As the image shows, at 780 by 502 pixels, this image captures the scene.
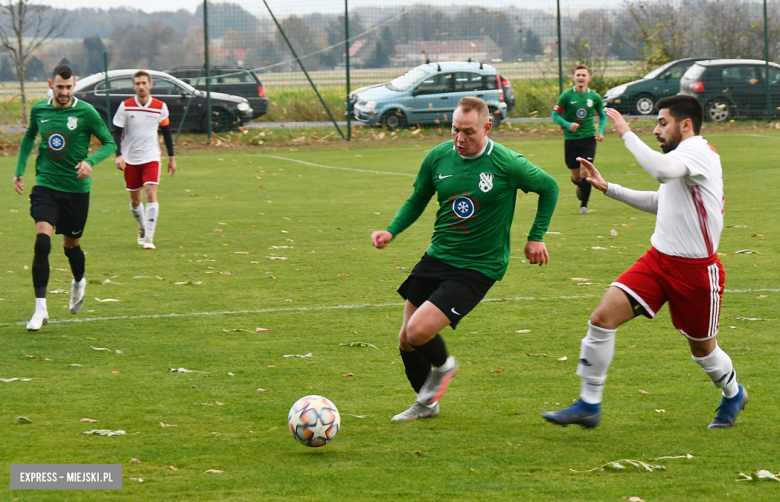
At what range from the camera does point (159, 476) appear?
15.0 ft

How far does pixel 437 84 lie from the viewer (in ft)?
85.7

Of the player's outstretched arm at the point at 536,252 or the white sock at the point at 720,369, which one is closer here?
the white sock at the point at 720,369

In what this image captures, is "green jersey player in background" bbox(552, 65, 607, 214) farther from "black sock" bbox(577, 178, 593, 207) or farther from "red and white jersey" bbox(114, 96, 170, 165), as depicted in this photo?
"red and white jersey" bbox(114, 96, 170, 165)

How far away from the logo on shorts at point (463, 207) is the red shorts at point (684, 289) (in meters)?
0.93

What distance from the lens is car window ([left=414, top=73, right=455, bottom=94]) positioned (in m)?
26.0

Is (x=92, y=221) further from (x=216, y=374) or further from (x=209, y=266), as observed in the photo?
(x=216, y=374)

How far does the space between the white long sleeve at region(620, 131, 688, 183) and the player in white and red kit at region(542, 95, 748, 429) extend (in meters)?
0.09

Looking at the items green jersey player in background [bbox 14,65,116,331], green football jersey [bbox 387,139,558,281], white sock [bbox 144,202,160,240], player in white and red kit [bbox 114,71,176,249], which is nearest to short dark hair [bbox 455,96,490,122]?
green football jersey [bbox 387,139,558,281]

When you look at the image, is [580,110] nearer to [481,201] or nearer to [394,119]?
[481,201]

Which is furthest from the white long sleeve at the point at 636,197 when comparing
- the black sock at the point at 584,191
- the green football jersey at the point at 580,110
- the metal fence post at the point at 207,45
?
the metal fence post at the point at 207,45

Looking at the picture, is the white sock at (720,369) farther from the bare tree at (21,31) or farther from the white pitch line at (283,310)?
the bare tree at (21,31)

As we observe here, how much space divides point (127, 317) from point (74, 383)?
1983 millimetres

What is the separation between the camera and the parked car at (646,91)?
27.2m

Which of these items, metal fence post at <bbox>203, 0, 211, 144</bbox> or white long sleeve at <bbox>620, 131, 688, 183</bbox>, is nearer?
white long sleeve at <bbox>620, 131, 688, 183</bbox>
